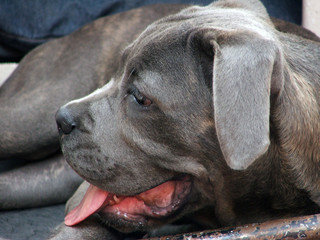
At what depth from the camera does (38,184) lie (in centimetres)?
350

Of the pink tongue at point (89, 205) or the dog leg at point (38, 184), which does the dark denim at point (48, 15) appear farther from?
the pink tongue at point (89, 205)

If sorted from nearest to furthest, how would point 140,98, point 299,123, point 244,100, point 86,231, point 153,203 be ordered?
1. point 244,100
2. point 299,123
3. point 140,98
4. point 153,203
5. point 86,231

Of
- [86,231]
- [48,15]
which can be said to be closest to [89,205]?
[86,231]

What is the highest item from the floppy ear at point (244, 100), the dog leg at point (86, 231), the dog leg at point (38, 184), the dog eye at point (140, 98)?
the floppy ear at point (244, 100)

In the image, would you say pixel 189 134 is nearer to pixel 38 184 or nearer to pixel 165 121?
pixel 165 121

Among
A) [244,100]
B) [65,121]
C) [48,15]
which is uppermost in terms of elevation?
[244,100]

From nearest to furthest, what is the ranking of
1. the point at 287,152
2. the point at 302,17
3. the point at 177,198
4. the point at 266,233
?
the point at 266,233, the point at 287,152, the point at 177,198, the point at 302,17

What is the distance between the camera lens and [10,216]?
329 centimetres

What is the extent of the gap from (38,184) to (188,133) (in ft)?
5.21

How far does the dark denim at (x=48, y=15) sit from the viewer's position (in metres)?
4.25

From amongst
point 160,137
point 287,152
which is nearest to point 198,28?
point 160,137

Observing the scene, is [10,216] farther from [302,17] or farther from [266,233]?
[302,17]

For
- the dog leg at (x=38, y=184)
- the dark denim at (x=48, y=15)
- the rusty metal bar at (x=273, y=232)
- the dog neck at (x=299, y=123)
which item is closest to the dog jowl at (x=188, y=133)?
the dog neck at (x=299, y=123)

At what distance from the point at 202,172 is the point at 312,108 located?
0.53m
